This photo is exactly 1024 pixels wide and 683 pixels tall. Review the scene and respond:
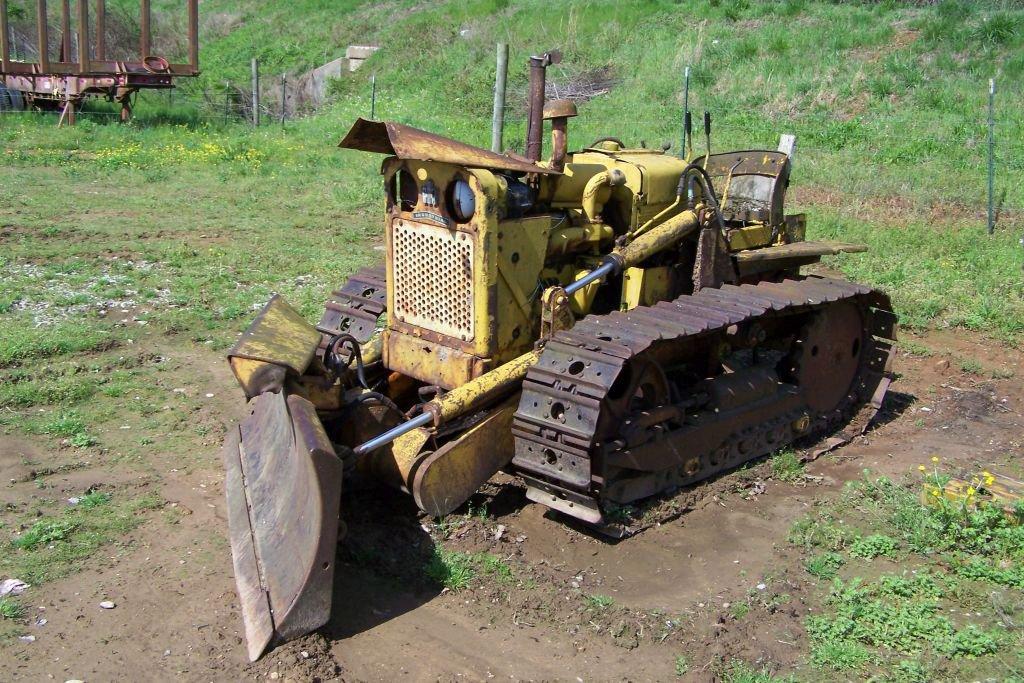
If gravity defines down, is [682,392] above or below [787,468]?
above

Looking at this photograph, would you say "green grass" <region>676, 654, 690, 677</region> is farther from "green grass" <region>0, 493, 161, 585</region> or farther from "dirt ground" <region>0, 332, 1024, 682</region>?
"green grass" <region>0, 493, 161, 585</region>

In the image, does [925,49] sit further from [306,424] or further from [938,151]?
[306,424]

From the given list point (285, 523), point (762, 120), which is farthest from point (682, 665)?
point (762, 120)

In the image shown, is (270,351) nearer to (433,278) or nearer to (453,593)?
(433,278)

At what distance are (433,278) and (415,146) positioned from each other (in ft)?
3.17

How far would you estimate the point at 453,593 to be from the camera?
5008mm

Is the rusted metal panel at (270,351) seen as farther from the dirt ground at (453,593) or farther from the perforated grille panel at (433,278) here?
the dirt ground at (453,593)

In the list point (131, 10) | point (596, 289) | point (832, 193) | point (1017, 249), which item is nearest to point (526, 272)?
point (596, 289)

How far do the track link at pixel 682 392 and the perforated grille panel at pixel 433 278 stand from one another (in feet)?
2.10

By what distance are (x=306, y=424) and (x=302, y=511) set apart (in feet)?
1.54

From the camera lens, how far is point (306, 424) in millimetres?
4867

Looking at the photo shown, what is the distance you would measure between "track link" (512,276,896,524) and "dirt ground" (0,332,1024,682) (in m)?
0.28

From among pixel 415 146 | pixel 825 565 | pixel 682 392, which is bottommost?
pixel 825 565

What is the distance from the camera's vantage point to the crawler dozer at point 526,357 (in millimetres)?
5094
